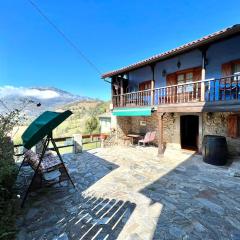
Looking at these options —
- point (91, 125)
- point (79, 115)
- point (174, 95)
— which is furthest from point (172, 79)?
point (79, 115)

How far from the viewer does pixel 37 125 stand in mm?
4809

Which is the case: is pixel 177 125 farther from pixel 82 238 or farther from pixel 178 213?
pixel 82 238

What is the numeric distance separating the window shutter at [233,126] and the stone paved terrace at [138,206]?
A: 222 cm

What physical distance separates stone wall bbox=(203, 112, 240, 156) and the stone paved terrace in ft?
6.87

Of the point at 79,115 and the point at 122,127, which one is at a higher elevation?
the point at 79,115

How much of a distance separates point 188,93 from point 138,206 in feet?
21.6

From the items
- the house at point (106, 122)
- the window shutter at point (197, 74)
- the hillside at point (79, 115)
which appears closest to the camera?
the window shutter at point (197, 74)

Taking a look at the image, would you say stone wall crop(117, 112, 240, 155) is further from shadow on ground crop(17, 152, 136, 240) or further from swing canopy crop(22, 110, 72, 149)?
swing canopy crop(22, 110, 72, 149)

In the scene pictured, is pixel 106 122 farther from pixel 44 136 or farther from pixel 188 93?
pixel 44 136

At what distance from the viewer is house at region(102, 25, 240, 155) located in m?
8.01

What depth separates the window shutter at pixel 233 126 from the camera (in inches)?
337

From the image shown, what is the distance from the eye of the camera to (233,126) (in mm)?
8648

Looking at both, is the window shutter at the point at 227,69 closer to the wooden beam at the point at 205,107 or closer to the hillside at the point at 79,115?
the wooden beam at the point at 205,107

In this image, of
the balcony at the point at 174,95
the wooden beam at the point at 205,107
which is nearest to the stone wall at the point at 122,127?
the balcony at the point at 174,95
